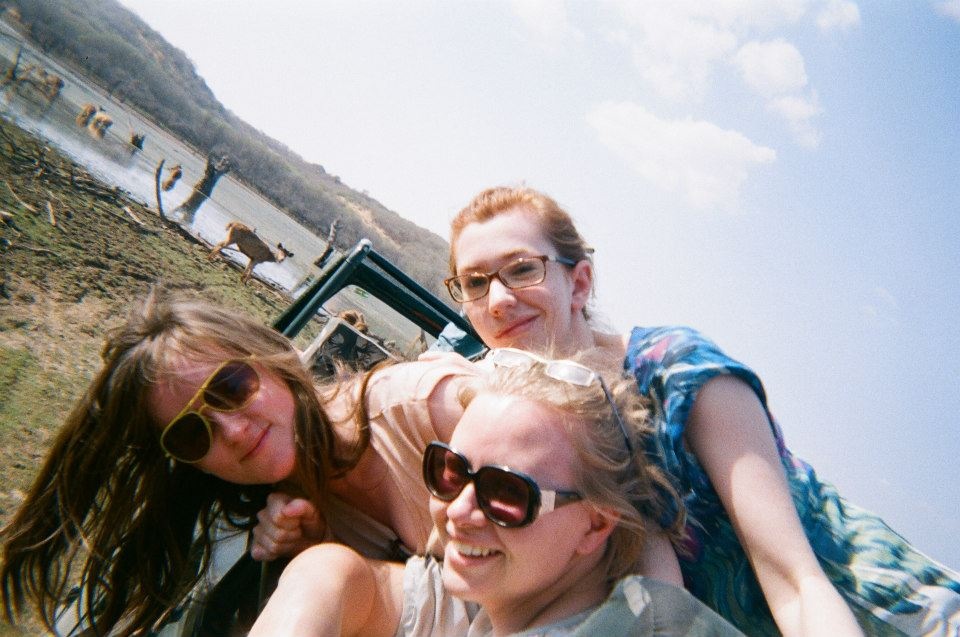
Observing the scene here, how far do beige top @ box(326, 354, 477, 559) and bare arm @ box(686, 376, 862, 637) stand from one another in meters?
0.76

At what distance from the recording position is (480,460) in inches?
57.7

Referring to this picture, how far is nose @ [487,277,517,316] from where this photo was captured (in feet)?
7.34

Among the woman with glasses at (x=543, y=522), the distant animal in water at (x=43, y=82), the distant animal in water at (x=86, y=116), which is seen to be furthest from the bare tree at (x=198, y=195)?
the woman with glasses at (x=543, y=522)

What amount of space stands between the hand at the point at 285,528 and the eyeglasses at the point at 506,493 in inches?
26.7

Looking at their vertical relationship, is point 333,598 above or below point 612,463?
below

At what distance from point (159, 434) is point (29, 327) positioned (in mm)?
5312

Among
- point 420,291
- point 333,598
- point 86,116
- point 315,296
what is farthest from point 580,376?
point 86,116

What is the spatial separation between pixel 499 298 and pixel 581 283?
44 cm

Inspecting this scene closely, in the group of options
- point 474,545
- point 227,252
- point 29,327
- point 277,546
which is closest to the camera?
point 474,545

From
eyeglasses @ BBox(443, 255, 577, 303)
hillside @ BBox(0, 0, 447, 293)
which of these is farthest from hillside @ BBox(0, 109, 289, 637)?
hillside @ BBox(0, 0, 447, 293)

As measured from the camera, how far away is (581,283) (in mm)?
2504

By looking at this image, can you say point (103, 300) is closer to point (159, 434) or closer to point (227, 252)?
point (159, 434)

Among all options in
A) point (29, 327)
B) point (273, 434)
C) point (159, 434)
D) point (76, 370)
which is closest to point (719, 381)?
point (273, 434)

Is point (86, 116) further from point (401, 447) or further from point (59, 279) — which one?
point (401, 447)
